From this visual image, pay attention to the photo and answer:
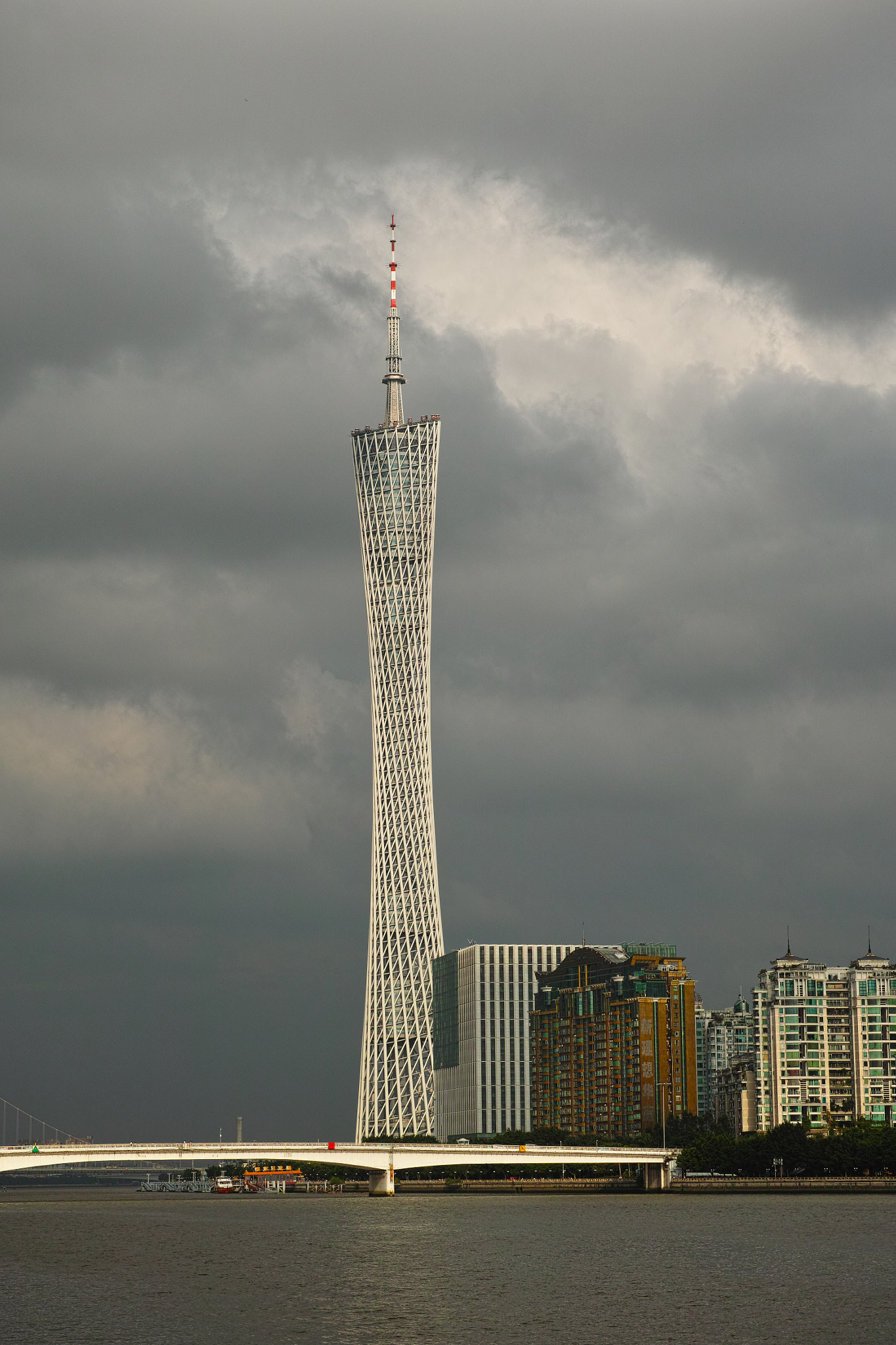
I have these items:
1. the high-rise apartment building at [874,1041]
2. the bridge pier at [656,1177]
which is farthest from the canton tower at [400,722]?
the high-rise apartment building at [874,1041]

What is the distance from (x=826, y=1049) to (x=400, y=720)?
4592cm

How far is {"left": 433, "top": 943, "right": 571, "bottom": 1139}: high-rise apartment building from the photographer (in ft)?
609

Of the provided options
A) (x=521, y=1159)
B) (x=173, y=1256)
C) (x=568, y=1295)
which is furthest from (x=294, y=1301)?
(x=521, y=1159)

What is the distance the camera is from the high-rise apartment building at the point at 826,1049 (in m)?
153

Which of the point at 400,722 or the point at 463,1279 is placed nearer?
the point at 463,1279

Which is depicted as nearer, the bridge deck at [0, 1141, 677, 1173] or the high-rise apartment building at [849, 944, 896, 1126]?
the bridge deck at [0, 1141, 677, 1173]

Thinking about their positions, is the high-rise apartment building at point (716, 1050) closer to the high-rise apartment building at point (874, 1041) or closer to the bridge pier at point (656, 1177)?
the high-rise apartment building at point (874, 1041)

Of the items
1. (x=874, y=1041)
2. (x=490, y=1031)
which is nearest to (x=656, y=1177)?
(x=874, y=1041)

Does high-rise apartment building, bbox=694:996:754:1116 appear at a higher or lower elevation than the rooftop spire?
lower

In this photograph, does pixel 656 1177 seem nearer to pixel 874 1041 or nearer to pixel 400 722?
pixel 874 1041

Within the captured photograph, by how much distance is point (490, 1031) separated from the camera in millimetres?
186125

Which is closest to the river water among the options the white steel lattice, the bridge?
the bridge

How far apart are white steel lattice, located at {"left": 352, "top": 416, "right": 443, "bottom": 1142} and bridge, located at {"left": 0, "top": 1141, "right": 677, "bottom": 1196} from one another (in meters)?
14.8

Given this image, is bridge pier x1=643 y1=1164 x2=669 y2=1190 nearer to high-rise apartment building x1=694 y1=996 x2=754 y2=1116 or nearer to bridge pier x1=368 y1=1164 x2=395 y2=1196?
bridge pier x1=368 y1=1164 x2=395 y2=1196
